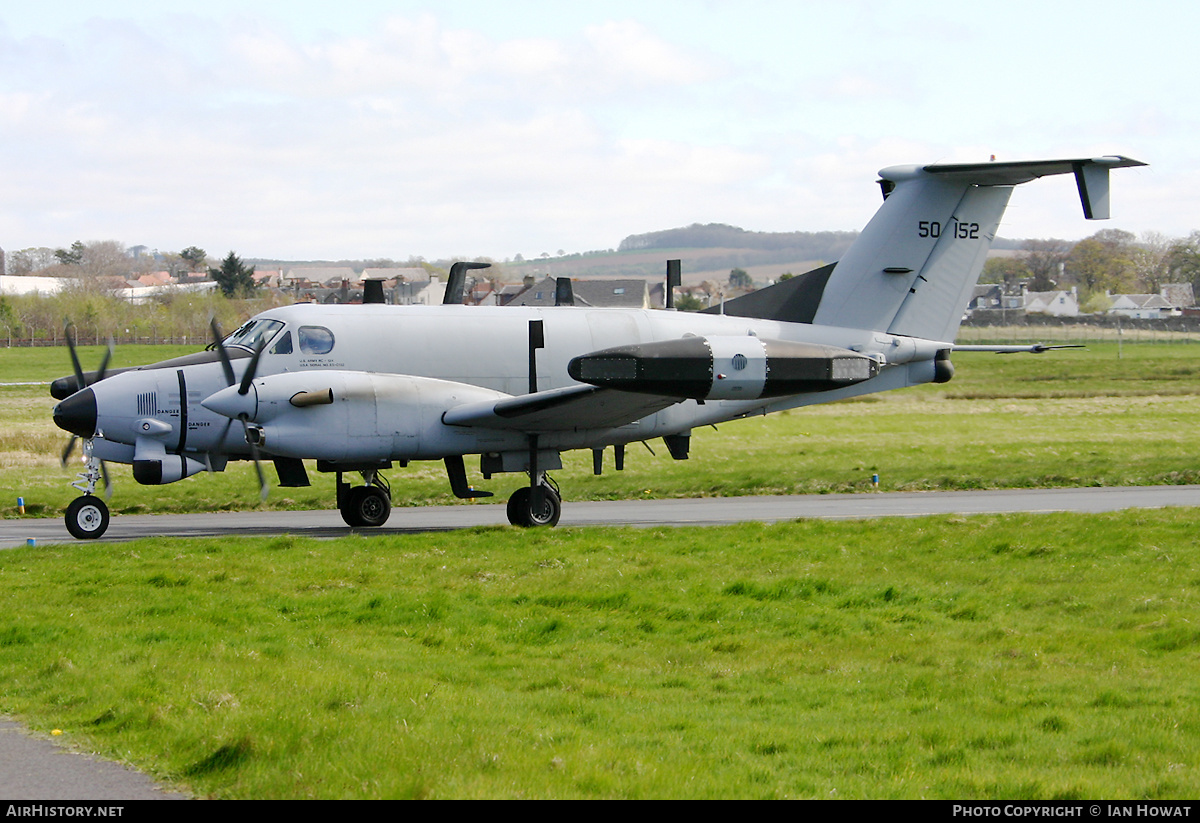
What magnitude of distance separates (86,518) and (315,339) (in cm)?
455

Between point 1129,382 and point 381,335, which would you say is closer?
point 381,335

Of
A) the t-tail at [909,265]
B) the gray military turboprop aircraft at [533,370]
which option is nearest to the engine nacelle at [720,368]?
the gray military turboprop aircraft at [533,370]

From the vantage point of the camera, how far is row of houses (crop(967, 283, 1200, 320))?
158m

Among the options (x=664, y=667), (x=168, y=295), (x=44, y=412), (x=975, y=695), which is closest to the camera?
(x=975, y=695)

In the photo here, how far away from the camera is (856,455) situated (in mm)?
32625

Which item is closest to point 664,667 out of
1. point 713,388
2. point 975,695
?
point 975,695

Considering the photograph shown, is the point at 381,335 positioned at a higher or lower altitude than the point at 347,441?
higher

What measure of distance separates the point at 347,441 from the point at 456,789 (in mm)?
12593

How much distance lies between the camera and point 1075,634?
11.1m

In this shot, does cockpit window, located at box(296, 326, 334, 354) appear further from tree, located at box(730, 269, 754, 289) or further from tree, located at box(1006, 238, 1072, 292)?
tree, located at box(1006, 238, 1072, 292)

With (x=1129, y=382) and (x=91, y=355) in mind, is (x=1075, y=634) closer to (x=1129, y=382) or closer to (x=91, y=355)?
(x=1129, y=382)

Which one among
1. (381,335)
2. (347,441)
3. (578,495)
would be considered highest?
(381,335)

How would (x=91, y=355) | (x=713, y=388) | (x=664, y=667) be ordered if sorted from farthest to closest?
(x=91, y=355) < (x=713, y=388) < (x=664, y=667)
